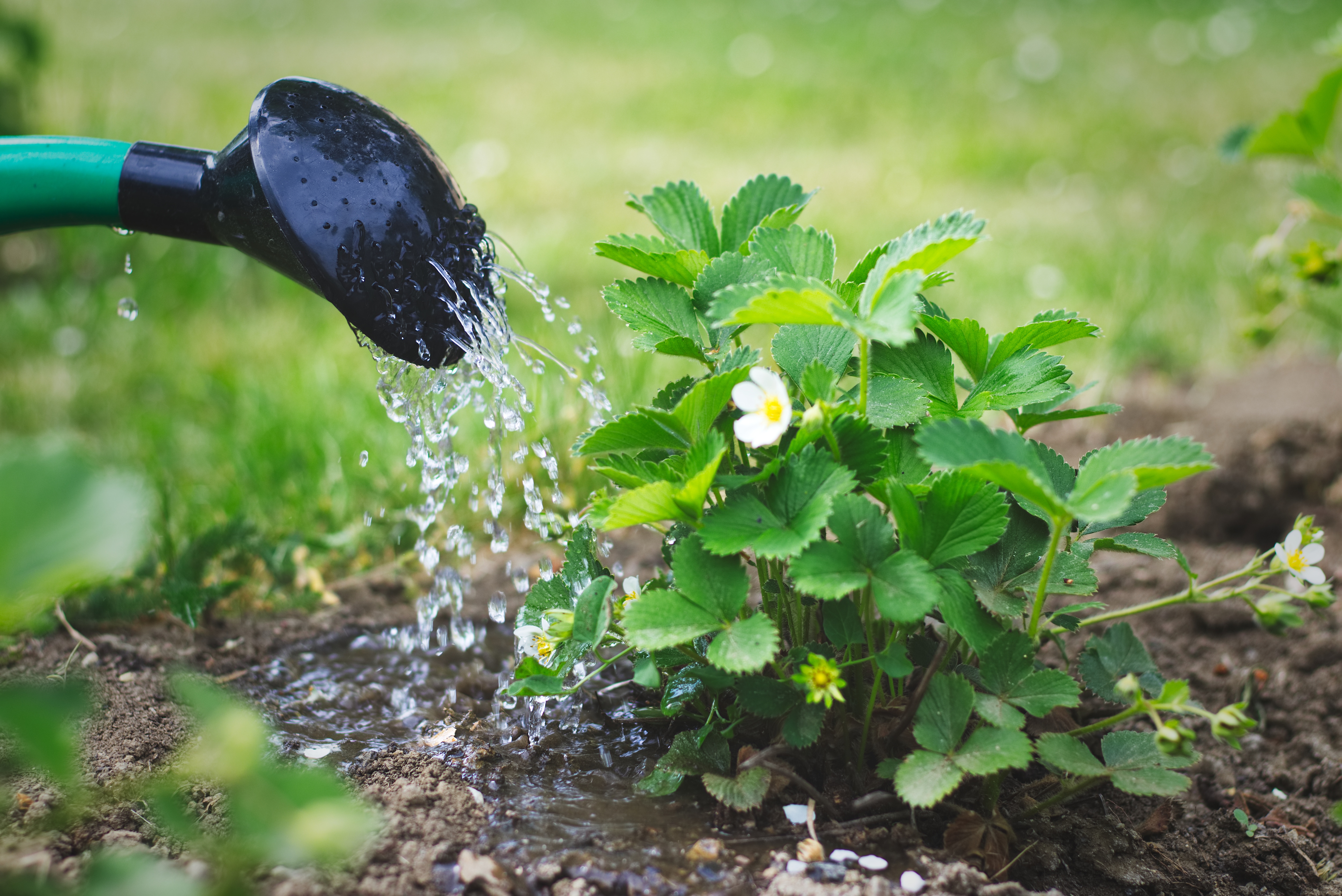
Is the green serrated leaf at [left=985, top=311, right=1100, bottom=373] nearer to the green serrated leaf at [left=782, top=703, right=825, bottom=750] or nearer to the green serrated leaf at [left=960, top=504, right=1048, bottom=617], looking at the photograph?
the green serrated leaf at [left=960, top=504, right=1048, bottom=617]

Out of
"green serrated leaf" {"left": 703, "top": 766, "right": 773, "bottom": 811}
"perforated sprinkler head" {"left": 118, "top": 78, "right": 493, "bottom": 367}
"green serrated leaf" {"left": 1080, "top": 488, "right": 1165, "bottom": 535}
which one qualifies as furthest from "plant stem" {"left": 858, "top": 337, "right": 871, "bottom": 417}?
"perforated sprinkler head" {"left": 118, "top": 78, "right": 493, "bottom": 367}

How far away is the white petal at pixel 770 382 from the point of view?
3.49 ft

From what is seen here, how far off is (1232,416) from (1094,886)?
5.48 ft

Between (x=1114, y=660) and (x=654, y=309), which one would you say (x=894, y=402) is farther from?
(x=1114, y=660)

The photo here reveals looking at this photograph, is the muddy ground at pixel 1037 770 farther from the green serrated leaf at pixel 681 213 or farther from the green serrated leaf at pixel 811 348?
the green serrated leaf at pixel 681 213

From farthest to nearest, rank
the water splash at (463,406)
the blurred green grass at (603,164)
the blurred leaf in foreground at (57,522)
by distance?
1. the blurred green grass at (603,164)
2. the water splash at (463,406)
3. the blurred leaf in foreground at (57,522)

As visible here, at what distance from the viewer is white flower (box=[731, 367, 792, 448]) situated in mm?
1052

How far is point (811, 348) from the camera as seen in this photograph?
1208 millimetres

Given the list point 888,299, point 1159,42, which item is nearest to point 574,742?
point 888,299

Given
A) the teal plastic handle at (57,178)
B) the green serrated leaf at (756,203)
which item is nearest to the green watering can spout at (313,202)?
the teal plastic handle at (57,178)

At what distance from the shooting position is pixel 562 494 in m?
2.21

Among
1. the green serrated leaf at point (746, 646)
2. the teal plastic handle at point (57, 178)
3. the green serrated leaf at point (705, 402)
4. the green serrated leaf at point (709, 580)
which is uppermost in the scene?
the teal plastic handle at point (57, 178)

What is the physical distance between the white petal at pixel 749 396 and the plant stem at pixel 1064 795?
0.55 metres

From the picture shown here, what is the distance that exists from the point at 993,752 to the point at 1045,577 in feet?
0.61
